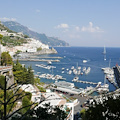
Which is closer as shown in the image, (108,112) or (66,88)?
(108,112)

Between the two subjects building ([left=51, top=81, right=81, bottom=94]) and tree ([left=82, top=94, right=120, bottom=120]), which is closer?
tree ([left=82, top=94, right=120, bottom=120])

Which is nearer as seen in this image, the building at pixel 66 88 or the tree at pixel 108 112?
the tree at pixel 108 112

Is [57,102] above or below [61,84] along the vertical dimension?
above

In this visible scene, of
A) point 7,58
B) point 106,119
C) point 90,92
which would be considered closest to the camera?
point 106,119

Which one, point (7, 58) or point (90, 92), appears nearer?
point (7, 58)

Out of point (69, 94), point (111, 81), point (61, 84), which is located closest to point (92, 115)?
point (69, 94)

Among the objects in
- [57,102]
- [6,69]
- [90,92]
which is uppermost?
[6,69]

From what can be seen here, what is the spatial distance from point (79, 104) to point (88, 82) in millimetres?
11488

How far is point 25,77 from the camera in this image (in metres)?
16.4

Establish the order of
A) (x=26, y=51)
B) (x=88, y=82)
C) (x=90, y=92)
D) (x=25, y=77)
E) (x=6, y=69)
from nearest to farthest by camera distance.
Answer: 1. (x=6, y=69)
2. (x=25, y=77)
3. (x=90, y=92)
4. (x=88, y=82)
5. (x=26, y=51)

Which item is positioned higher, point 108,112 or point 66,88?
point 108,112

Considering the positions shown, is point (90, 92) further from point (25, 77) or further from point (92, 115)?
point (92, 115)

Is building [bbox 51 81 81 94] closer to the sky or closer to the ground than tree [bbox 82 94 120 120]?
closer to the ground

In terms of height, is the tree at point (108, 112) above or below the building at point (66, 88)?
above
